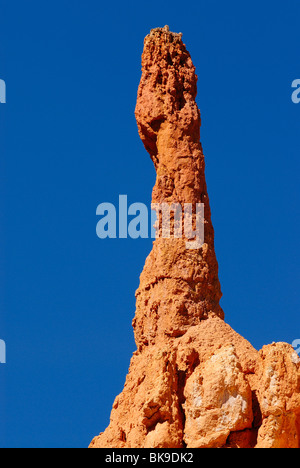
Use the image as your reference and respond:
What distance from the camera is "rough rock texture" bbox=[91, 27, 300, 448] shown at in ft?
151

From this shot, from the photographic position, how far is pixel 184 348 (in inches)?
1875

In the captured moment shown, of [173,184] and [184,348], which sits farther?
[173,184]

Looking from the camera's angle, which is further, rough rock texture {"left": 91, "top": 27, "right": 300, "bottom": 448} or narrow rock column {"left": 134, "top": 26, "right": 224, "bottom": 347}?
narrow rock column {"left": 134, "top": 26, "right": 224, "bottom": 347}

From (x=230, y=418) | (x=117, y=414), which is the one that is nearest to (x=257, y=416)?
(x=230, y=418)

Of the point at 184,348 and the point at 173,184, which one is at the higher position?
the point at 173,184

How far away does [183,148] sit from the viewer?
2000 inches

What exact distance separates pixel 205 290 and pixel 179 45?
7.36m

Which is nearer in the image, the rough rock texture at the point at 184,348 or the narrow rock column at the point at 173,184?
the rough rock texture at the point at 184,348

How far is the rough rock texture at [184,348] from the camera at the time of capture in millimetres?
45906

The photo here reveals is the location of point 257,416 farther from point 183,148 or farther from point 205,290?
point 183,148
